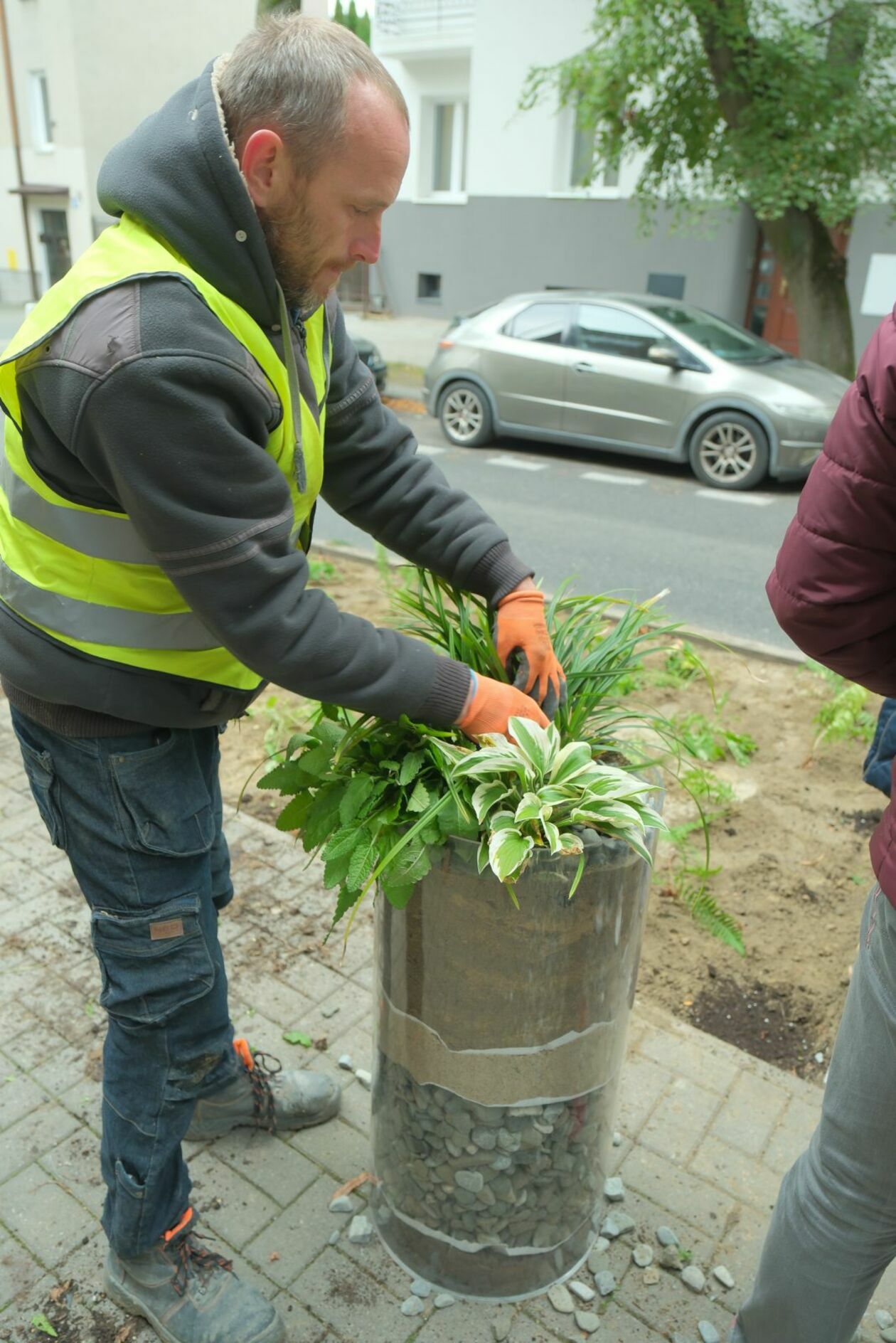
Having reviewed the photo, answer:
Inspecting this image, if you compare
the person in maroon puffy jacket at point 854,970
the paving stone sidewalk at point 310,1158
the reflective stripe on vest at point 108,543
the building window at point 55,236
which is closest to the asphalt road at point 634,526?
the paving stone sidewalk at point 310,1158

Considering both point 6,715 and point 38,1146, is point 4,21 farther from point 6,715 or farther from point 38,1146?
point 38,1146

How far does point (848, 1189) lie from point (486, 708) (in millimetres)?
954

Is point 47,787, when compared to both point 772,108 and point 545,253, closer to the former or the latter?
point 772,108

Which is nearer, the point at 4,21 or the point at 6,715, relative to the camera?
the point at 6,715

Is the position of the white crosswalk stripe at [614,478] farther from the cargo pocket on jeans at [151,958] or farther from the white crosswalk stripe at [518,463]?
the cargo pocket on jeans at [151,958]

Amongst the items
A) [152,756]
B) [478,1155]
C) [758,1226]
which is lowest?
[758,1226]

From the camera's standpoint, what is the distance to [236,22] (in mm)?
27219

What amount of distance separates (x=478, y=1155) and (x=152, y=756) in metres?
0.99

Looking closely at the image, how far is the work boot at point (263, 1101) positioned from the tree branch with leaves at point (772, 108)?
10902 mm

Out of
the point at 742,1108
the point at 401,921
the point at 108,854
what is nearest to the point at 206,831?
the point at 108,854

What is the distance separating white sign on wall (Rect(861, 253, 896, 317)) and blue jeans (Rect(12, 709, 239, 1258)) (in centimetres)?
1351

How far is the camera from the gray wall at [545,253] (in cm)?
1670

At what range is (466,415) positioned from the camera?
10562mm

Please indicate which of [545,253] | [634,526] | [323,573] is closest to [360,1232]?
[323,573]
